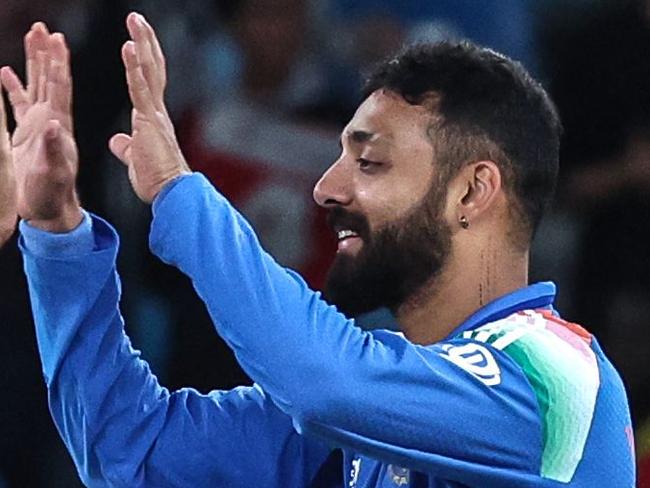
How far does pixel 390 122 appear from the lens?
6.96ft

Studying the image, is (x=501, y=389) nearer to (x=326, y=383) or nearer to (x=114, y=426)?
(x=326, y=383)

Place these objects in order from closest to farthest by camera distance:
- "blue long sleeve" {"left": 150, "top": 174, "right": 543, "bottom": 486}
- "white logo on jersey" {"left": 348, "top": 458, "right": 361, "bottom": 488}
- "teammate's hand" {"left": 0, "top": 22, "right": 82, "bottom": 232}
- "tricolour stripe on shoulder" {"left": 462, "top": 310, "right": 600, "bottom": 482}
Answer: "blue long sleeve" {"left": 150, "top": 174, "right": 543, "bottom": 486}, "tricolour stripe on shoulder" {"left": 462, "top": 310, "right": 600, "bottom": 482}, "teammate's hand" {"left": 0, "top": 22, "right": 82, "bottom": 232}, "white logo on jersey" {"left": 348, "top": 458, "right": 361, "bottom": 488}

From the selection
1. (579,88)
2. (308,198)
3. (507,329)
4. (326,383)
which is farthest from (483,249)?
(579,88)

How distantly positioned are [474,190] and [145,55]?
1.57 feet

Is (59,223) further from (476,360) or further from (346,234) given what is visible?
(476,360)

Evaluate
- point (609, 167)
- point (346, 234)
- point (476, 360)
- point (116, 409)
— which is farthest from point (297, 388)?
point (609, 167)

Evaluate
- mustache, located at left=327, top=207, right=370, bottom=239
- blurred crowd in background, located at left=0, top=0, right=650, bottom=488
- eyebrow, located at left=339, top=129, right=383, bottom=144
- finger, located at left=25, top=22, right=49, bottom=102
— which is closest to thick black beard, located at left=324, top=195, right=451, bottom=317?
mustache, located at left=327, top=207, right=370, bottom=239

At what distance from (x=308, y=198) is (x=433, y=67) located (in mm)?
1499

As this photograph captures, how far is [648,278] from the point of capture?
376cm

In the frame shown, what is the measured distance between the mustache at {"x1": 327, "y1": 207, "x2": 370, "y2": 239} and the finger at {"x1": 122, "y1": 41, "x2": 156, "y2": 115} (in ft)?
1.07

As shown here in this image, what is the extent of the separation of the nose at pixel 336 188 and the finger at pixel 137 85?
0.98ft

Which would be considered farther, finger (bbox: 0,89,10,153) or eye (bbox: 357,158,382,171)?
eye (bbox: 357,158,382,171)

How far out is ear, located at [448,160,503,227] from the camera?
211cm

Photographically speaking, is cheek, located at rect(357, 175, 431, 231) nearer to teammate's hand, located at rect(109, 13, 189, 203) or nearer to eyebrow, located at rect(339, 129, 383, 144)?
eyebrow, located at rect(339, 129, 383, 144)
